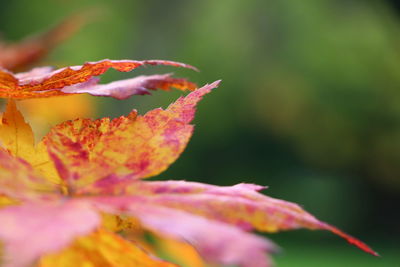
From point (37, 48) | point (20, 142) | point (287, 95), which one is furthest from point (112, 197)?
point (287, 95)

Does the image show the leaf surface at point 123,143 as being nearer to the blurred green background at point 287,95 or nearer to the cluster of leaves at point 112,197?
the cluster of leaves at point 112,197

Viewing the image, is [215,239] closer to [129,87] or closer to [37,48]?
[129,87]

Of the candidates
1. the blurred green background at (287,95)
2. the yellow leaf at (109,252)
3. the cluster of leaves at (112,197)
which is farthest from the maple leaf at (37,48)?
the blurred green background at (287,95)

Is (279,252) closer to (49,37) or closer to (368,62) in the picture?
(49,37)

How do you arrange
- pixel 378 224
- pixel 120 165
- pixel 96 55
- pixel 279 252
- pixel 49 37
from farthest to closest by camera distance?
pixel 96 55, pixel 378 224, pixel 49 37, pixel 120 165, pixel 279 252

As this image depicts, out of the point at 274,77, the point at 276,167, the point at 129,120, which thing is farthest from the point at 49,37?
the point at 274,77

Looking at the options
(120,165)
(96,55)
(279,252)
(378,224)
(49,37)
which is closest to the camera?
(279,252)

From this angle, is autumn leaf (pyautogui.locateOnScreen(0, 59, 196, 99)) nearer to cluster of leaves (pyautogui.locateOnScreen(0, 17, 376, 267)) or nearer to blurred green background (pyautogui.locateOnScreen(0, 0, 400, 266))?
cluster of leaves (pyautogui.locateOnScreen(0, 17, 376, 267))

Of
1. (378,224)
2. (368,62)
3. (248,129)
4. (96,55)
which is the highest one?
(368,62)
